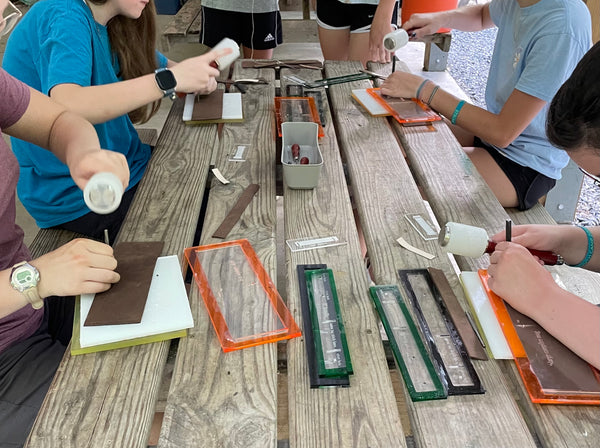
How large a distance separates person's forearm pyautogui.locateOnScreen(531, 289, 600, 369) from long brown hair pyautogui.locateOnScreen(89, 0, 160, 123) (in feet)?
4.75

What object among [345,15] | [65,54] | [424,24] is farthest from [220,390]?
[345,15]

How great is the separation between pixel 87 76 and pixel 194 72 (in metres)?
0.32

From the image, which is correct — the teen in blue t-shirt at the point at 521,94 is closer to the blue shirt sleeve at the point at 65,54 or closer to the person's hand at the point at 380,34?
the person's hand at the point at 380,34

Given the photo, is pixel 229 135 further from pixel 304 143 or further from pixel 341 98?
pixel 341 98

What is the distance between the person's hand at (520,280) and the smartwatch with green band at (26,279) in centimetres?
87

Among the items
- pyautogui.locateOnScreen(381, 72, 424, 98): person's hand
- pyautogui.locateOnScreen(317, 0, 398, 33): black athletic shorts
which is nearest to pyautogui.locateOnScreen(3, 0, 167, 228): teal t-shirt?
pyautogui.locateOnScreen(381, 72, 424, 98): person's hand

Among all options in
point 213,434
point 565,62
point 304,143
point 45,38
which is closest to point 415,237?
point 304,143

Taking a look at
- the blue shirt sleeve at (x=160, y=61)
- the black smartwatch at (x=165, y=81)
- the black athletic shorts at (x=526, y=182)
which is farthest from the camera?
the blue shirt sleeve at (x=160, y=61)

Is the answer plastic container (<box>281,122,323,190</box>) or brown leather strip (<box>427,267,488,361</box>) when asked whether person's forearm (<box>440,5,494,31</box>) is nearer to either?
plastic container (<box>281,122,323,190</box>)

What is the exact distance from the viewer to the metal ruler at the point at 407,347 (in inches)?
31.3

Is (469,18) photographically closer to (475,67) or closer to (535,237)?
(535,237)

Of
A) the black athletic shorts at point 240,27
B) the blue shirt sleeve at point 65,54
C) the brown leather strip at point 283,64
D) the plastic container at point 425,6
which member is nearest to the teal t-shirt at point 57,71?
the blue shirt sleeve at point 65,54

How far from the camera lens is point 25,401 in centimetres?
92

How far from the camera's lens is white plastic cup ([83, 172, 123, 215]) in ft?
2.90
